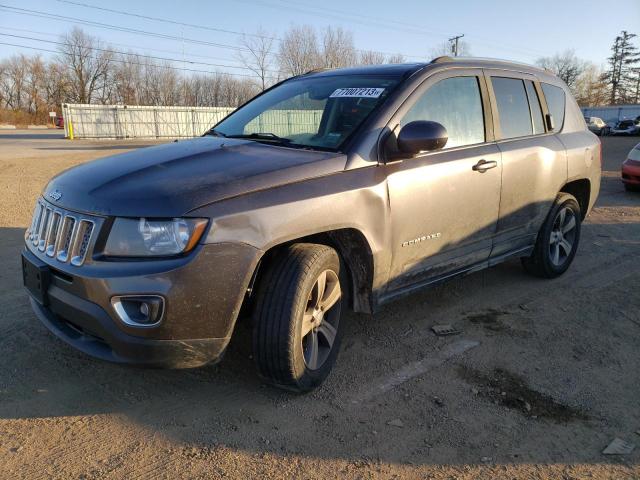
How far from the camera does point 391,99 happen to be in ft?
10.7

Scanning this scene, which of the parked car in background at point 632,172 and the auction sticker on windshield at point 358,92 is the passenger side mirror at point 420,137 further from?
the parked car in background at point 632,172

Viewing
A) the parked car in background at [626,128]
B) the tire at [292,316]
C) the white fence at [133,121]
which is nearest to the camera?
the tire at [292,316]

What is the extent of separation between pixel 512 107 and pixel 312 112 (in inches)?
71.0

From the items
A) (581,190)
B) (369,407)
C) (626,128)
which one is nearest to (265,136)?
(369,407)

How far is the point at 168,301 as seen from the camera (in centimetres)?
232

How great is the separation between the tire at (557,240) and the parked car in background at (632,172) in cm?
601

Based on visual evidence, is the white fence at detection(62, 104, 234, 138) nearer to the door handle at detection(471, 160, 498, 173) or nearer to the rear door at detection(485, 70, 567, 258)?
the rear door at detection(485, 70, 567, 258)

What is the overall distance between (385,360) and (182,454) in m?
1.46

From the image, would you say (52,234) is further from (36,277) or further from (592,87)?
(592,87)

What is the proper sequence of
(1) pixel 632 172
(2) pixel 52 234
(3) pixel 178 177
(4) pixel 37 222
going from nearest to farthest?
1. (3) pixel 178 177
2. (2) pixel 52 234
3. (4) pixel 37 222
4. (1) pixel 632 172

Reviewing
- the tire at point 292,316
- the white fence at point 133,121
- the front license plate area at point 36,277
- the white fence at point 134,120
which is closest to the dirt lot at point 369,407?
the tire at point 292,316

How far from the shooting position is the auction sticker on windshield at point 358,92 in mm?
3378

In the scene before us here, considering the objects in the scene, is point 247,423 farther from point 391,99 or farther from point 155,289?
point 391,99

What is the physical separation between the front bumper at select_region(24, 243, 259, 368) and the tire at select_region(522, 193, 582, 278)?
328cm
